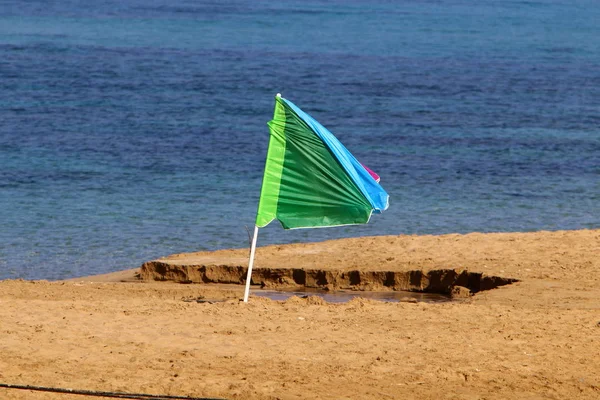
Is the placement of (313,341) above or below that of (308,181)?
below

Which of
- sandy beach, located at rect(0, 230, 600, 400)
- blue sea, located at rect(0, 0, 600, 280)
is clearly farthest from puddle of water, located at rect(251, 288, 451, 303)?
blue sea, located at rect(0, 0, 600, 280)

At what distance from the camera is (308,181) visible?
12.0 meters

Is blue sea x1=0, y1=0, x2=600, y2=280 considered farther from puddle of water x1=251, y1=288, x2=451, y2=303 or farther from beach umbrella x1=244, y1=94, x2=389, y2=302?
beach umbrella x1=244, y1=94, x2=389, y2=302

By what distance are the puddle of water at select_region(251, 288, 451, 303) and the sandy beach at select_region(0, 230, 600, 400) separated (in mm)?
283

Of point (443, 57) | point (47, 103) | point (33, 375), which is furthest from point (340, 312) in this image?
point (443, 57)

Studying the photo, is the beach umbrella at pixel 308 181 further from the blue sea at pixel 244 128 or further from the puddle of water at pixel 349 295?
the blue sea at pixel 244 128

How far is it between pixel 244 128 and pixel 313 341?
1933cm

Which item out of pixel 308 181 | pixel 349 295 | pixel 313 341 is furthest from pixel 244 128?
pixel 313 341

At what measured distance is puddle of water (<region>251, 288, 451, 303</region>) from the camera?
1351 cm

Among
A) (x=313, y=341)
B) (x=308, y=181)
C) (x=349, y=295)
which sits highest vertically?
(x=308, y=181)

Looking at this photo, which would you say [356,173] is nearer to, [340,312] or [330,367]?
[340,312]

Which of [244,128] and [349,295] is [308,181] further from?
[244,128]

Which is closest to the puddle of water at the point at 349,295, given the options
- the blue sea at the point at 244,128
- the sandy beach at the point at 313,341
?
the sandy beach at the point at 313,341

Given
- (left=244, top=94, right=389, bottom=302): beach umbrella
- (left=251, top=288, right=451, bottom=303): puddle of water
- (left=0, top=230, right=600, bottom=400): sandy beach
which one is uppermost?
(left=244, top=94, right=389, bottom=302): beach umbrella
